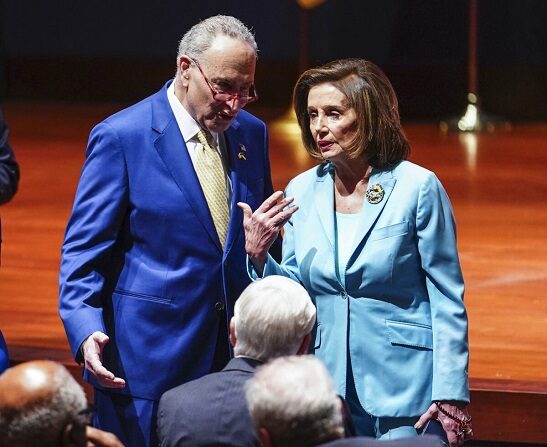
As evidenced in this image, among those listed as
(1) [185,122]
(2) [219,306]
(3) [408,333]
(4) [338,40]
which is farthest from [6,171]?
(4) [338,40]

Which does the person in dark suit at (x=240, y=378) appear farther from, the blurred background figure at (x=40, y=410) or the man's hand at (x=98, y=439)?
the blurred background figure at (x=40, y=410)

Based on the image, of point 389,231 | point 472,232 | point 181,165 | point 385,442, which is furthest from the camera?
point 472,232

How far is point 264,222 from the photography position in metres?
3.08

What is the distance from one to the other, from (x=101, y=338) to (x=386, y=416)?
72cm

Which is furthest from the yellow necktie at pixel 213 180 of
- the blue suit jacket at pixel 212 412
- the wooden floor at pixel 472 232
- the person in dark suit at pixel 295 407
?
the wooden floor at pixel 472 232

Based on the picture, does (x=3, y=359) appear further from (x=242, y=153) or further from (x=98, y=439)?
(x=98, y=439)

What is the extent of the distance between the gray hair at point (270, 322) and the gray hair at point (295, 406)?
34cm

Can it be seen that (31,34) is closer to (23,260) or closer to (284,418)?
(23,260)

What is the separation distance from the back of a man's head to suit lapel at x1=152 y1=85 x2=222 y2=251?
116 centimetres

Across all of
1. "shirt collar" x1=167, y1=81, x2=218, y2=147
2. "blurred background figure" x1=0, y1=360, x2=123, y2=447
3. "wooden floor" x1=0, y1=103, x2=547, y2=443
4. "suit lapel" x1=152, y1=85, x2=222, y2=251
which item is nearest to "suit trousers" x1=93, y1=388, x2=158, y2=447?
"suit lapel" x1=152, y1=85, x2=222, y2=251

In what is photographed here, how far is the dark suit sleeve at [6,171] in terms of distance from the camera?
3965 millimetres

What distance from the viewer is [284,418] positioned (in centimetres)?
217

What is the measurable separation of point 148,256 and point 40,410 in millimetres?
1166

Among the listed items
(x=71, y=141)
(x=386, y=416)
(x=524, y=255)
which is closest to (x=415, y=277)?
(x=386, y=416)
